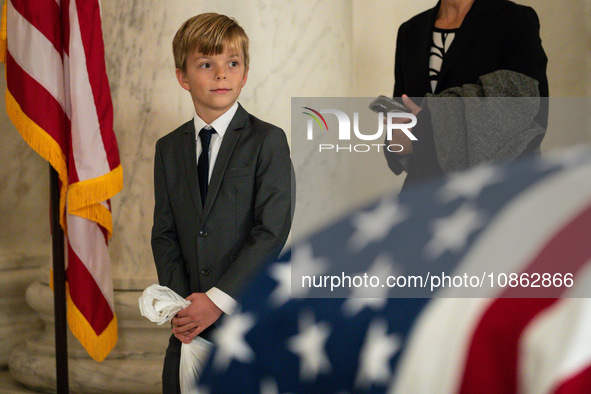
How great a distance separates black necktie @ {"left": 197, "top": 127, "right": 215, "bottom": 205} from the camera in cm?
187

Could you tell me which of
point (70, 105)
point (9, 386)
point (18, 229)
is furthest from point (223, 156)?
point (18, 229)

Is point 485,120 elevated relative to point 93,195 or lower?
elevated

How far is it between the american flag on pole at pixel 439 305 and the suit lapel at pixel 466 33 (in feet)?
1.51

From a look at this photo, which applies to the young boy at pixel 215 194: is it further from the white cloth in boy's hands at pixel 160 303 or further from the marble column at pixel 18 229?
the marble column at pixel 18 229

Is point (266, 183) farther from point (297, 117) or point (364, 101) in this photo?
point (364, 101)

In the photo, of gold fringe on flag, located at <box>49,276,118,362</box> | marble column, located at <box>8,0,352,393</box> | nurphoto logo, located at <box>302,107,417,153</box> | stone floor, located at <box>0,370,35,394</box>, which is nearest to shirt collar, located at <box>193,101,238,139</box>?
nurphoto logo, located at <box>302,107,417,153</box>

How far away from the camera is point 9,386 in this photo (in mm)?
3484

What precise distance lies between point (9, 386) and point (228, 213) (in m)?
2.41

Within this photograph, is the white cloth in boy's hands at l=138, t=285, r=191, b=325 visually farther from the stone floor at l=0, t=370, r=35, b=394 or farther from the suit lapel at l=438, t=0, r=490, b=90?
the stone floor at l=0, t=370, r=35, b=394

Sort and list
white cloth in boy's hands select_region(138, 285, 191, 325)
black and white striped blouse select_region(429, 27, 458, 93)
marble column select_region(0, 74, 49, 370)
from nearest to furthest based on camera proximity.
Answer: white cloth in boy's hands select_region(138, 285, 191, 325) < black and white striped blouse select_region(429, 27, 458, 93) < marble column select_region(0, 74, 49, 370)

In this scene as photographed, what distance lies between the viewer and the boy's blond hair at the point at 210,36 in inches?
71.4

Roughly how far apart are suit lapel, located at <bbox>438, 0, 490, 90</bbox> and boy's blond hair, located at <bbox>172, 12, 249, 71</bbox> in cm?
63

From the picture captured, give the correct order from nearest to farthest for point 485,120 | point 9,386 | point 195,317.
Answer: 1. point 485,120
2. point 195,317
3. point 9,386

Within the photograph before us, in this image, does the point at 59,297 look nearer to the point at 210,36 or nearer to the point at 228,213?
the point at 228,213
